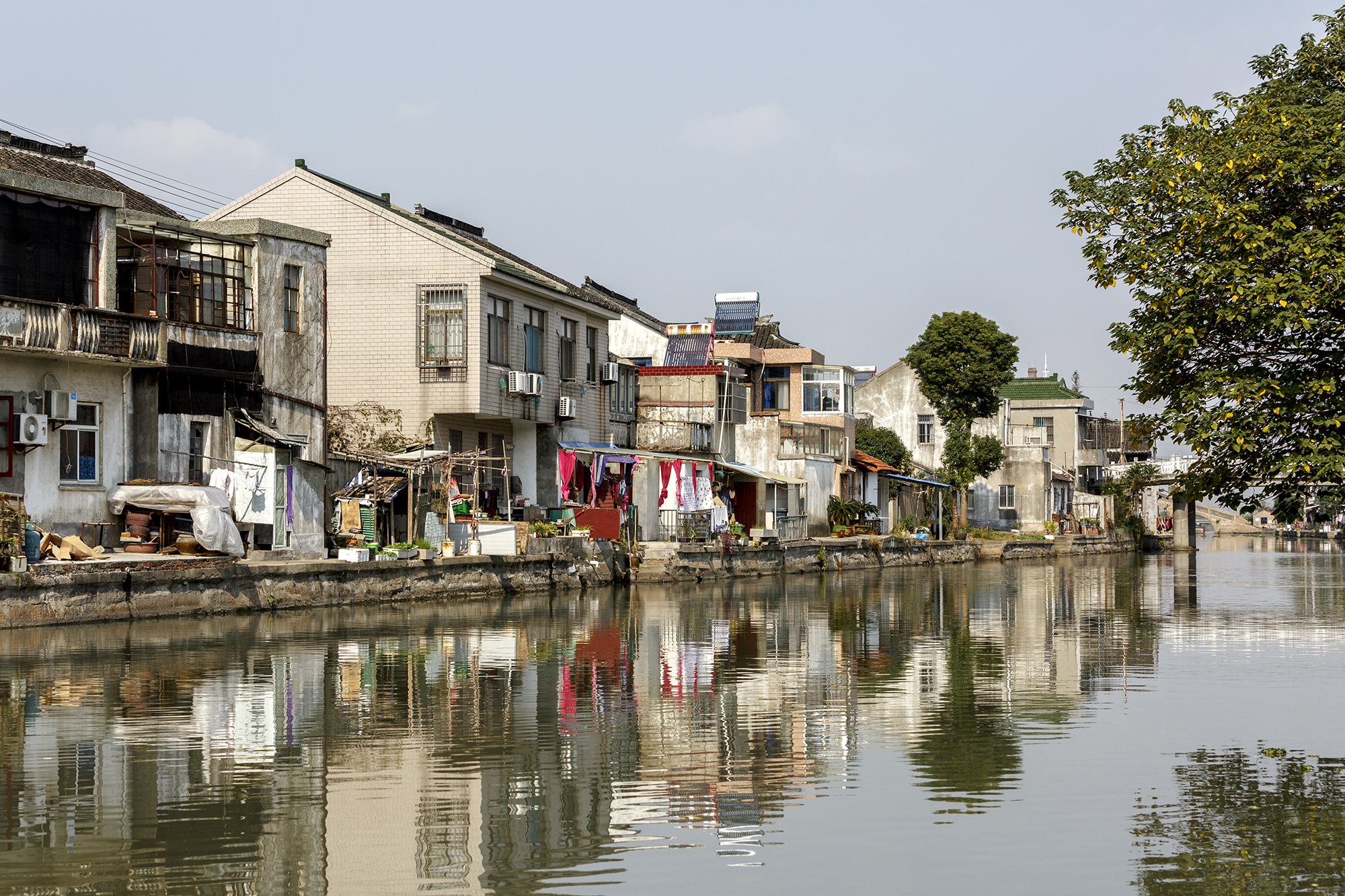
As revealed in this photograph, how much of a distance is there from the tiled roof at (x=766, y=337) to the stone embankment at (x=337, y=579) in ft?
42.3

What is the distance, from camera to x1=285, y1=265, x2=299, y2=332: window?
29859mm

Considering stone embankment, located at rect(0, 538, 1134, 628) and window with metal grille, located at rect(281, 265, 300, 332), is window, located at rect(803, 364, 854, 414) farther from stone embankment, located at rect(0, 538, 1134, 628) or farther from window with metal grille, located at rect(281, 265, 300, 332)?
window with metal grille, located at rect(281, 265, 300, 332)

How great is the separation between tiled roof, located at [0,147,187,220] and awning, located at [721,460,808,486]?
20511mm

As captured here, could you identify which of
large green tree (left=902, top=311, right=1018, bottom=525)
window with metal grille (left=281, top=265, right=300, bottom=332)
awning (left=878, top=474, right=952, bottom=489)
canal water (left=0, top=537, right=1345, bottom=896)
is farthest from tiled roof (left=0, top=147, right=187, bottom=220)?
large green tree (left=902, top=311, right=1018, bottom=525)

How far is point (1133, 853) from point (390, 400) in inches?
1165

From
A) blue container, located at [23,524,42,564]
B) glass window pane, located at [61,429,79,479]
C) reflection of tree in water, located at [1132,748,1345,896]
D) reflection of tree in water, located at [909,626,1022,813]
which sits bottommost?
reflection of tree in water, located at [1132,748,1345,896]

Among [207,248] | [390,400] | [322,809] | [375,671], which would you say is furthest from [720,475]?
[322,809]

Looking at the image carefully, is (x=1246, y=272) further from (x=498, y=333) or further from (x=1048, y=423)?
(x=1048, y=423)

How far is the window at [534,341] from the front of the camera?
1519 inches

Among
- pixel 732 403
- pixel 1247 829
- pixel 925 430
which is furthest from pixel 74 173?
pixel 925 430

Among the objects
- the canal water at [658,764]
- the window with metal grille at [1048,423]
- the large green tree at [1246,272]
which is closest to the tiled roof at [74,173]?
the canal water at [658,764]

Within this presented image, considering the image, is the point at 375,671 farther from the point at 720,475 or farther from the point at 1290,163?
the point at 720,475

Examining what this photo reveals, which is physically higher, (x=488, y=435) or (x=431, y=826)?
(x=488, y=435)

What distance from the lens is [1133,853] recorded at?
8.55 meters
